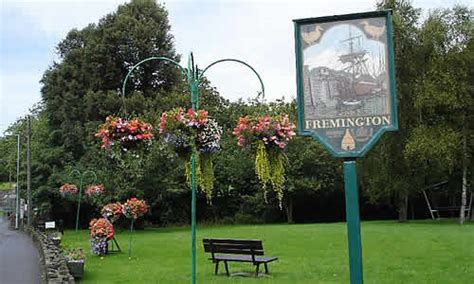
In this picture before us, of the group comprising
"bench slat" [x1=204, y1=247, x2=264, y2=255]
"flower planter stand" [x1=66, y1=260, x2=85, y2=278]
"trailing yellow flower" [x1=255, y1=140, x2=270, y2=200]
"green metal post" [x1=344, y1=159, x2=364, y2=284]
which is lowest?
"flower planter stand" [x1=66, y1=260, x2=85, y2=278]

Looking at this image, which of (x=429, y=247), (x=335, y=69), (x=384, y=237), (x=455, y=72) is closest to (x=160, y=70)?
(x=455, y=72)

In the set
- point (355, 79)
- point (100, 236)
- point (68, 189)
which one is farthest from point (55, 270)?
point (68, 189)

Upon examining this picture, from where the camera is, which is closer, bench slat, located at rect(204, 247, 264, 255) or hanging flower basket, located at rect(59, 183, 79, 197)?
bench slat, located at rect(204, 247, 264, 255)

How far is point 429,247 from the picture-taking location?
57.3 ft

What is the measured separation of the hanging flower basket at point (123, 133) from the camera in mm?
8828

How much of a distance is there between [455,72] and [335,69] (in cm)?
2572

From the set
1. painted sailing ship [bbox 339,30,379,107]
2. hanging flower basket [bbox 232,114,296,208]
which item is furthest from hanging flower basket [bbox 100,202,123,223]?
painted sailing ship [bbox 339,30,379,107]

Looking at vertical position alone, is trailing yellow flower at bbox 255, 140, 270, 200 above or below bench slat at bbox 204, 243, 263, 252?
above

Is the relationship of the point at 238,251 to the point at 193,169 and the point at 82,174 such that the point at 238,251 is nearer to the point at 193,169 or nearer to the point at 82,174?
the point at 193,169

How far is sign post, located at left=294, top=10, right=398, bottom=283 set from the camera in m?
6.15

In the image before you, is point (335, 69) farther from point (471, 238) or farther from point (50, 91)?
point (50, 91)

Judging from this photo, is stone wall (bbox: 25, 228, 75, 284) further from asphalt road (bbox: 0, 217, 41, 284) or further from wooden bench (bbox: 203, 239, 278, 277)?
wooden bench (bbox: 203, 239, 278, 277)

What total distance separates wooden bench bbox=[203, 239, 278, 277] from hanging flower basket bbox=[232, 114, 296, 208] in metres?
4.89

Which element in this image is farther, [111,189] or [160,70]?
[160,70]
